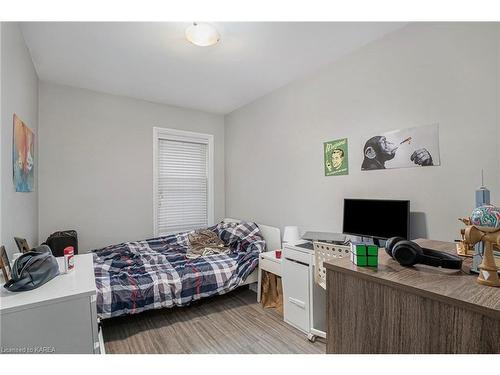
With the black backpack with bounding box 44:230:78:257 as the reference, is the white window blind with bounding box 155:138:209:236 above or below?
above

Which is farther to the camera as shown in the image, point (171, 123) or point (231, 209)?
point (231, 209)

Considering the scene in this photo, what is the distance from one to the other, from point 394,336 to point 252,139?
10.1ft

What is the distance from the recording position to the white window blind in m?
3.66

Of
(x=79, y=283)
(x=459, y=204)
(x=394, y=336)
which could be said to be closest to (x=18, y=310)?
(x=79, y=283)

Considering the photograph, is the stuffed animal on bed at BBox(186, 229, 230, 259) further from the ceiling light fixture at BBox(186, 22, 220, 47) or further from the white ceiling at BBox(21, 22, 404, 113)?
the ceiling light fixture at BBox(186, 22, 220, 47)

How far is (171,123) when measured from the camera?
146 inches

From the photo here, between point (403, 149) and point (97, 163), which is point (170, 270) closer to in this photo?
point (97, 163)

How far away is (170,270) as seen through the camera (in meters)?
2.42

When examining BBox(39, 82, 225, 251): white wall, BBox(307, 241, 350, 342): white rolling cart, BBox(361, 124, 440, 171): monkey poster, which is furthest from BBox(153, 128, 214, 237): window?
BBox(361, 124, 440, 171): monkey poster

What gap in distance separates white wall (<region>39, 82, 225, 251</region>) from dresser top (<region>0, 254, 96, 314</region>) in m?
1.89

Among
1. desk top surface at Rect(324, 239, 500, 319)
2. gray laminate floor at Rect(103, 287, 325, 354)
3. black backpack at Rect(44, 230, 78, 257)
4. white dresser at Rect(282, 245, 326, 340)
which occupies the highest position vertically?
desk top surface at Rect(324, 239, 500, 319)

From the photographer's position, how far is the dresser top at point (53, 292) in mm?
1098
